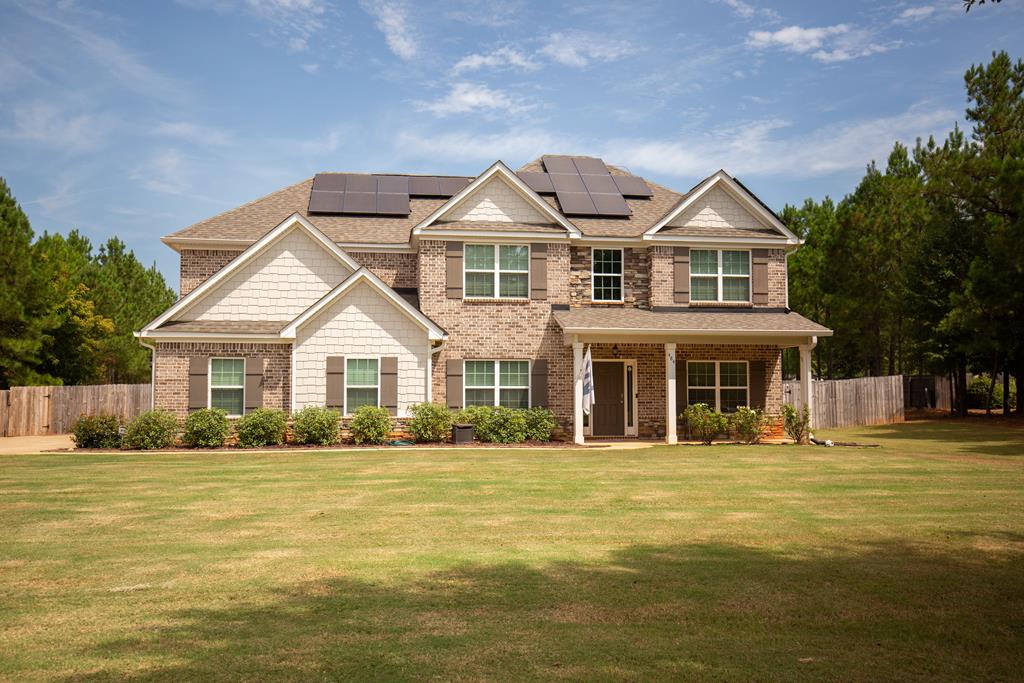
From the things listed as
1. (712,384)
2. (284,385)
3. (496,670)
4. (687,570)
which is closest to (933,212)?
(712,384)

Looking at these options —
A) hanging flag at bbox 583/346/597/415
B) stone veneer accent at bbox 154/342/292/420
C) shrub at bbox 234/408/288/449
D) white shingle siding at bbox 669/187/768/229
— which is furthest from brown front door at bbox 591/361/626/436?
shrub at bbox 234/408/288/449

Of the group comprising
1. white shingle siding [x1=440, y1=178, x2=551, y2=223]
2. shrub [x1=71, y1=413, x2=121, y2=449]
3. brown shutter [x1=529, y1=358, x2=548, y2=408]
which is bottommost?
shrub [x1=71, y1=413, x2=121, y2=449]

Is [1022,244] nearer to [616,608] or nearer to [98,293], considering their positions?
[616,608]

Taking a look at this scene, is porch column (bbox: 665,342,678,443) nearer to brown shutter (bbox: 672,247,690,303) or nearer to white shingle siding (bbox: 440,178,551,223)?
brown shutter (bbox: 672,247,690,303)

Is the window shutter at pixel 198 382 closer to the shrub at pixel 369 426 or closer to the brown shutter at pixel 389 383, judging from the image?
the shrub at pixel 369 426

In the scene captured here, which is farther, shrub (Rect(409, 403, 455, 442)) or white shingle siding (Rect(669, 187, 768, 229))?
white shingle siding (Rect(669, 187, 768, 229))

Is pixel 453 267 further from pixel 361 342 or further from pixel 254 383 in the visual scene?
pixel 254 383

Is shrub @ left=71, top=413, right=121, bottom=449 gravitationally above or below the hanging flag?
below

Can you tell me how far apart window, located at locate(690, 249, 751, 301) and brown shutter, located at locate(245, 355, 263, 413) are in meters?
12.7

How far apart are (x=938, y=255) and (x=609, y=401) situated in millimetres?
19748

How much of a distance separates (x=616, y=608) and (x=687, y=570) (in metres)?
1.44

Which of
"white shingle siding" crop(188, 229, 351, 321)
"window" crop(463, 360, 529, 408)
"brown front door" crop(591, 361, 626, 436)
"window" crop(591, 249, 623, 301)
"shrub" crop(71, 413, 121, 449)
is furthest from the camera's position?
"window" crop(591, 249, 623, 301)

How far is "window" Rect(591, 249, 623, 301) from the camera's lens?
79.9 ft

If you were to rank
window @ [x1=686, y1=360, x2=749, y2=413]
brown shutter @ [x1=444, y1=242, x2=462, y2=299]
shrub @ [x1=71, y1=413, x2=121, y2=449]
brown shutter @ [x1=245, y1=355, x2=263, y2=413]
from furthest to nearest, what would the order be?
1. window @ [x1=686, y1=360, x2=749, y2=413]
2. brown shutter @ [x1=444, y1=242, x2=462, y2=299]
3. brown shutter @ [x1=245, y1=355, x2=263, y2=413]
4. shrub @ [x1=71, y1=413, x2=121, y2=449]
